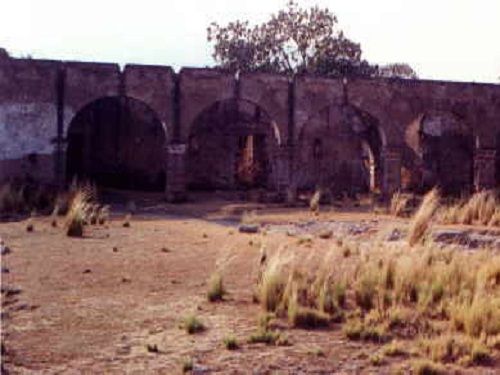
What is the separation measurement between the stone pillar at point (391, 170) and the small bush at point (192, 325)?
1703cm

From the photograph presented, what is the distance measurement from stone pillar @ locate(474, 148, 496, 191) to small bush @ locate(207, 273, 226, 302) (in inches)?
687

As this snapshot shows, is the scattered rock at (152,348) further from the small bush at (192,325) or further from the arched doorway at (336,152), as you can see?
the arched doorway at (336,152)

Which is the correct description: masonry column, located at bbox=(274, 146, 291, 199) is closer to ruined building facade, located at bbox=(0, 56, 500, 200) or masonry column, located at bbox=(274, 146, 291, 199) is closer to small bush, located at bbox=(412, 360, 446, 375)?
ruined building facade, located at bbox=(0, 56, 500, 200)

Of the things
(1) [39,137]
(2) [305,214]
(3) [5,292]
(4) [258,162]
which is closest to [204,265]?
(3) [5,292]

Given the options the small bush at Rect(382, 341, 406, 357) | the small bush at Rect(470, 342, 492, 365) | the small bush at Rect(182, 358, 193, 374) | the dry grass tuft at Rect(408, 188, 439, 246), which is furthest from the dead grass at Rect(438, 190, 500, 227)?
the small bush at Rect(182, 358, 193, 374)

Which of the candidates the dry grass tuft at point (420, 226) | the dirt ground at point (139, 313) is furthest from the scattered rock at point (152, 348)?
the dry grass tuft at point (420, 226)

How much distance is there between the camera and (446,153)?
1086 inches

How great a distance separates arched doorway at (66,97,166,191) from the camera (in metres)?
25.2

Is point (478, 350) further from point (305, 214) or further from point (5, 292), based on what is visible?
point (305, 214)

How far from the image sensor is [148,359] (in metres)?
6.18

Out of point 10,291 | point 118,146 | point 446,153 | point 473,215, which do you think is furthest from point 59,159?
point 10,291

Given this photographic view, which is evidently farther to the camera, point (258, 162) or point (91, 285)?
point (258, 162)

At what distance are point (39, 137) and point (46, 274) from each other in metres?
12.6

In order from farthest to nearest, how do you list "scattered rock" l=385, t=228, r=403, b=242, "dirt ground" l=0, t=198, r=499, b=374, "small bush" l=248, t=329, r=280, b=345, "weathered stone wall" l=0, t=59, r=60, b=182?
"weathered stone wall" l=0, t=59, r=60, b=182
"scattered rock" l=385, t=228, r=403, b=242
"small bush" l=248, t=329, r=280, b=345
"dirt ground" l=0, t=198, r=499, b=374
